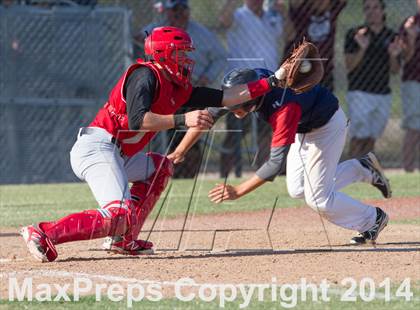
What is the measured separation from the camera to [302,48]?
22.7ft

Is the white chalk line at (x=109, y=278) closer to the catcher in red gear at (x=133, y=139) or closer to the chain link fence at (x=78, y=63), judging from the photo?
the catcher in red gear at (x=133, y=139)

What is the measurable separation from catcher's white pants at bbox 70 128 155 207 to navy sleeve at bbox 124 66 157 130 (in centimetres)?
32

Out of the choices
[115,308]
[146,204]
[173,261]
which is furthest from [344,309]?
[146,204]

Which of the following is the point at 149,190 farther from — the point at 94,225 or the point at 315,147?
the point at 315,147

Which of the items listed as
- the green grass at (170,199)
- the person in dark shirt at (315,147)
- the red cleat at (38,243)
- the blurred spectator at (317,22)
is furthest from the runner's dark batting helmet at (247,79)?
the blurred spectator at (317,22)

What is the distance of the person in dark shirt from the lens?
686cm

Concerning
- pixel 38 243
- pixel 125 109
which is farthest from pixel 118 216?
Result: pixel 125 109

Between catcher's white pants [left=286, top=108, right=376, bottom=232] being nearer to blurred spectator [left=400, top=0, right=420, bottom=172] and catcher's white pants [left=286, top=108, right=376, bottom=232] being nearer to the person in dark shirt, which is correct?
the person in dark shirt

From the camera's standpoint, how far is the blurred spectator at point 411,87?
13.5 meters

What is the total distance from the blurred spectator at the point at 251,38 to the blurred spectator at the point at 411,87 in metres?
1.70

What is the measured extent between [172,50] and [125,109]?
20.3 inches

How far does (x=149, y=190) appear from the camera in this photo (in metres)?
7.04

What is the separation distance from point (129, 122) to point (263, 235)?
7.56 feet

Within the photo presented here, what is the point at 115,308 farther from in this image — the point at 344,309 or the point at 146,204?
the point at 146,204
